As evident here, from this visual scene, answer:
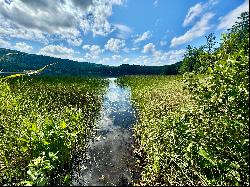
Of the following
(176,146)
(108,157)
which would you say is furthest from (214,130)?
(108,157)

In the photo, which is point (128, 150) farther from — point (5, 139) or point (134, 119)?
point (134, 119)

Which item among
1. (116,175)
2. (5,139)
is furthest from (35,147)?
(116,175)

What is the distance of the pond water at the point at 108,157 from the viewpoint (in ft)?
25.2

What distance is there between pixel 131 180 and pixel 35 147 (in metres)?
2.61

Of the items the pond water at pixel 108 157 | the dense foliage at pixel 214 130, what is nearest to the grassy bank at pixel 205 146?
the dense foliage at pixel 214 130

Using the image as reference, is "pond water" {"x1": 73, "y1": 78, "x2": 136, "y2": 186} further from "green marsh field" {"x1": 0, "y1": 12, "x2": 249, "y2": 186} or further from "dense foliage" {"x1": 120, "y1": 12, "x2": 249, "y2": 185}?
"dense foliage" {"x1": 120, "y1": 12, "x2": 249, "y2": 185}

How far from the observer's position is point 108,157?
30.4 feet

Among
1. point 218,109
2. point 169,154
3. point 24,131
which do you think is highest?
point 218,109

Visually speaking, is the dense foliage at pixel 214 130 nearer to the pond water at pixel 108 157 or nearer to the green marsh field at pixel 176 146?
the green marsh field at pixel 176 146

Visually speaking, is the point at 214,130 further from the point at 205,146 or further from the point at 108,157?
the point at 108,157

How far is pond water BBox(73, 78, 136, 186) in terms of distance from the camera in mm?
7691

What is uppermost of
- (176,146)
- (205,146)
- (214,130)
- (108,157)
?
(214,130)

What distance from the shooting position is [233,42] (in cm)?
653

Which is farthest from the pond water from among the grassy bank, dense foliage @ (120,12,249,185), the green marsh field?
dense foliage @ (120,12,249,185)
